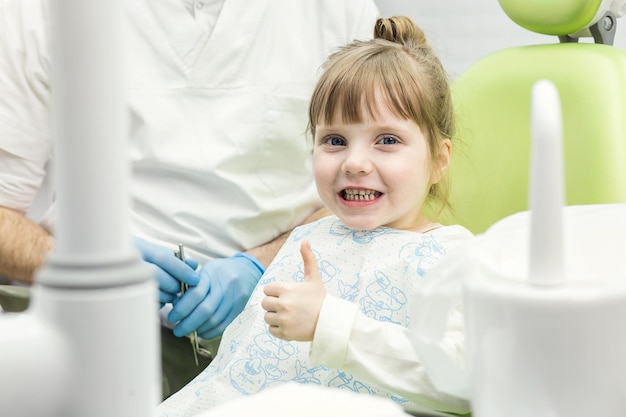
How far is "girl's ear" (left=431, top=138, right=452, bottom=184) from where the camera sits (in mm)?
1220

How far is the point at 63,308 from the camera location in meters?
0.35

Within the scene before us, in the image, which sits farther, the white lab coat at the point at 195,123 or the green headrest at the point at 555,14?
the white lab coat at the point at 195,123

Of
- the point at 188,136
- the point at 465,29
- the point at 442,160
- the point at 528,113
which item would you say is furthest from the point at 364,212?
the point at 465,29

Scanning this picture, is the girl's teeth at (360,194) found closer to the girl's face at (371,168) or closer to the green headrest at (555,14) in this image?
the girl's face at (371,168)

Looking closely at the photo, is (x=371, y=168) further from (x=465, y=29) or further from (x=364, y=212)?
(x=465, y=29)

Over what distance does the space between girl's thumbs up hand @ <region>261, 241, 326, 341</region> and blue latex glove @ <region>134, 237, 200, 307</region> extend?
0.94ft

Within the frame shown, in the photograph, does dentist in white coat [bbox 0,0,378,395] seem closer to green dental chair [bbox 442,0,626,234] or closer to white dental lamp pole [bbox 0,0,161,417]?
green dental chair [bbox 442,0,626,234]

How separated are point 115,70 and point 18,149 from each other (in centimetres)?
130

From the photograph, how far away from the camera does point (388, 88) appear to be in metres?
1.15

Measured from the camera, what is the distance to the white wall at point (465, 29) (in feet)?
6.89

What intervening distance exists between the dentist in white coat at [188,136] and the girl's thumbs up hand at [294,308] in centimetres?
51

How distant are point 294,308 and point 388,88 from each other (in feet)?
1.18

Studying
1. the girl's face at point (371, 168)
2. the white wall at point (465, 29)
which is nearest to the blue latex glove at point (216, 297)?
the girl's face at point (371, 168)

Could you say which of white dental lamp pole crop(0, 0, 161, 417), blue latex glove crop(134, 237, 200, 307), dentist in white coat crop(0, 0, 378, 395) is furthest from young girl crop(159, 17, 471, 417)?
white dental lamp pole crop(0, 0, 161, 417)
